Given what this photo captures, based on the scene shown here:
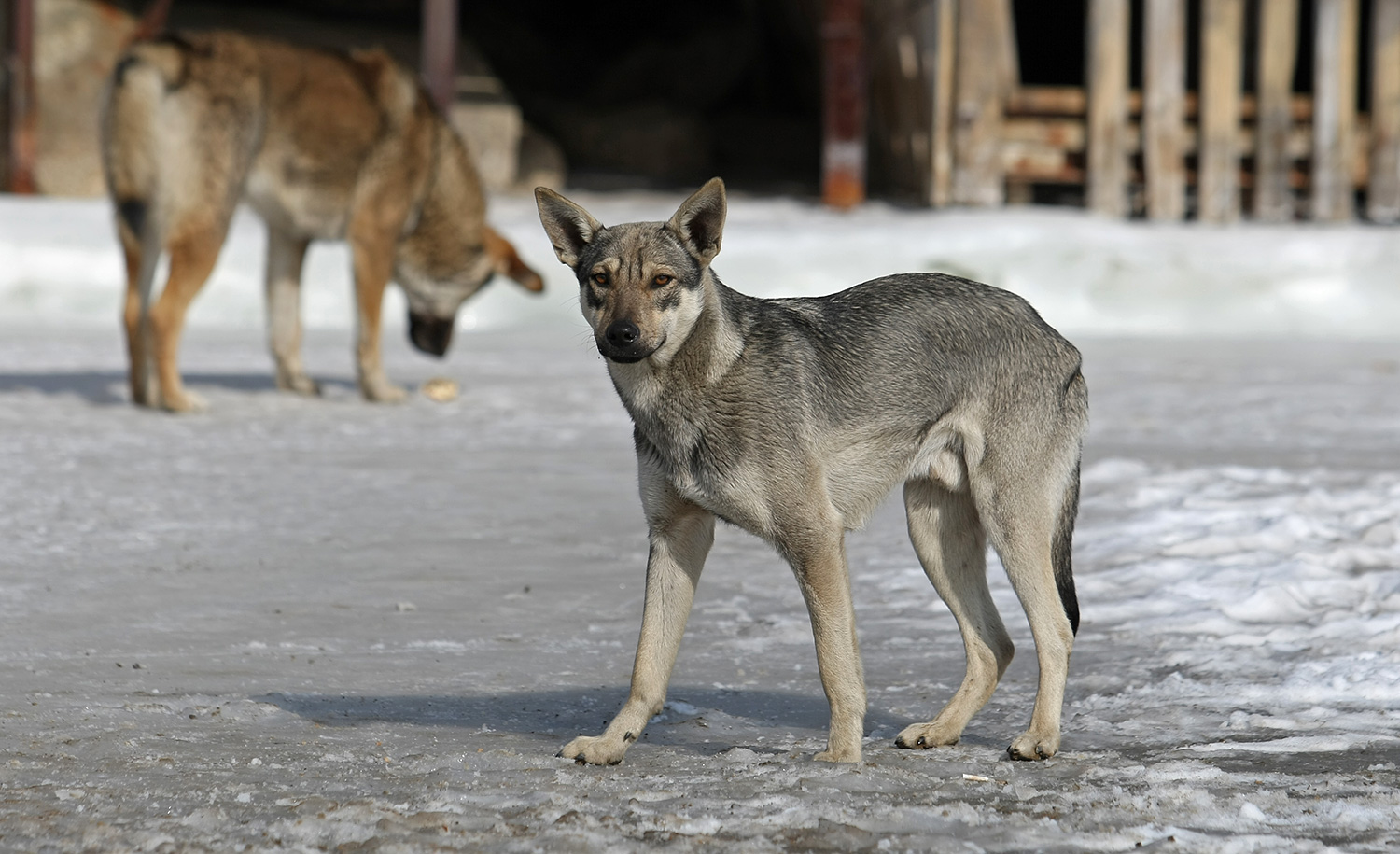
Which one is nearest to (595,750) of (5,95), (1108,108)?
(1108,108)

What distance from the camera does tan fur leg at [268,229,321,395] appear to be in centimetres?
902

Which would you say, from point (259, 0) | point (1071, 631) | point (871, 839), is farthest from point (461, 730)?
point (259, 0)

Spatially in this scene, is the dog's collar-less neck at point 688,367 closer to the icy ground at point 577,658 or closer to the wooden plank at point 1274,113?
the icy ground at point 577,658

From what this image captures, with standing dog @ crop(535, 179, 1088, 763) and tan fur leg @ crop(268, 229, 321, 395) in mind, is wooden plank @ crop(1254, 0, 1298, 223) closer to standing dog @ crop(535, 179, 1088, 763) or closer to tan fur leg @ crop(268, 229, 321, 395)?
tan fur leg @ crop(268, 229, 321, 395)

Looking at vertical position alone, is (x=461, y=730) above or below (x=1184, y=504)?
above

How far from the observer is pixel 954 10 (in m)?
12.6

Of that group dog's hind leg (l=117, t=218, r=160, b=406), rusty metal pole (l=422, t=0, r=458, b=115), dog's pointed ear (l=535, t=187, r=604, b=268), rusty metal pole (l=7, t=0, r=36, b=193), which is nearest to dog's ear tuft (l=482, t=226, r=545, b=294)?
dog's hind leg (l=117, t=218, r=160, b=406)

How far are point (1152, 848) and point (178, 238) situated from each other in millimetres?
6582

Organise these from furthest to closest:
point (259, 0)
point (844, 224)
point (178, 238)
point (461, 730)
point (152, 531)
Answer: point (259, 0), point (844, 224), point (178, 238), point (152, 531), point (461, 730)

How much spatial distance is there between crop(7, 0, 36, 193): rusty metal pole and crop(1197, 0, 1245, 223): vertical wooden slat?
991 cm

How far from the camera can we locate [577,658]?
4.38 m

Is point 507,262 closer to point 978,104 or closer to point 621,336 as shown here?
point 978,104

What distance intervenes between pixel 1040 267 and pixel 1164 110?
187 cm

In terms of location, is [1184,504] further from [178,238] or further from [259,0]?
[259,0]
